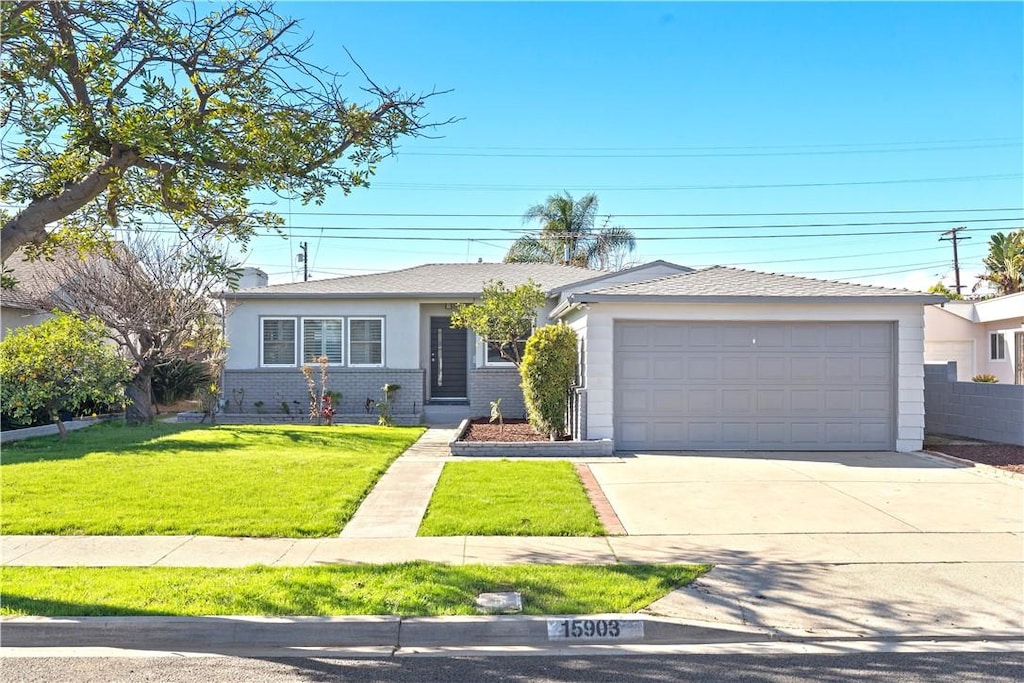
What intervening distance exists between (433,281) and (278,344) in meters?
4.24

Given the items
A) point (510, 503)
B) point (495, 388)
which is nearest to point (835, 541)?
point (510, 503)

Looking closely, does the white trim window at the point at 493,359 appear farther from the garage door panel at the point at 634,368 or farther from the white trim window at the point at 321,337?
the garage door panel at the point at 634,368

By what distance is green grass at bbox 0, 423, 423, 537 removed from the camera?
26.3 ft

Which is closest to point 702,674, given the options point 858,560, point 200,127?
point 858,560

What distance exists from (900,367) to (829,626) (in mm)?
9347

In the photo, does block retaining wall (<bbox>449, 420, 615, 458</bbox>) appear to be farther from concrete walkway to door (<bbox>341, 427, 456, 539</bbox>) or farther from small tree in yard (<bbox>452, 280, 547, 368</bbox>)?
small tree in yard (<bbox>452, 280, 547, 368</bbox>)

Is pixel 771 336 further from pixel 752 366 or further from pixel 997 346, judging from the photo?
pixel 997 346

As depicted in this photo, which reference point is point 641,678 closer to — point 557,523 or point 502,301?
point 557,523

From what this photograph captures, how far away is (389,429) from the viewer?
16.9 metres

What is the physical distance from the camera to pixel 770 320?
1351 centimetres

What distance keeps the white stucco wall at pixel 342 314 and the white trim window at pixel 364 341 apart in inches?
7.9

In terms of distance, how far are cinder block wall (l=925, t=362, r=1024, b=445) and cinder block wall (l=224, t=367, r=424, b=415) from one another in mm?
11638

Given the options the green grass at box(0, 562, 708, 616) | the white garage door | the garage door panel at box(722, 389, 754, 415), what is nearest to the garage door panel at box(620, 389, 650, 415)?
the white garage door

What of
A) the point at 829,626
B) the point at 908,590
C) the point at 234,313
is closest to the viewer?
the point at 829,626
